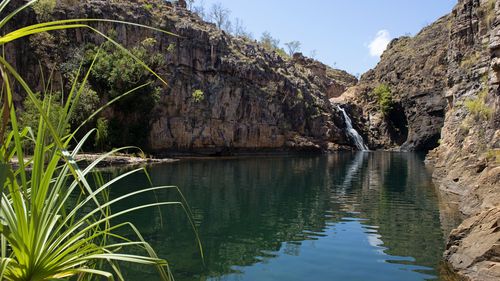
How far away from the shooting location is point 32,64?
165ft

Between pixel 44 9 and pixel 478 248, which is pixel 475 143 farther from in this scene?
pixel 44 9

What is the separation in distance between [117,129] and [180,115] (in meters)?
10.5

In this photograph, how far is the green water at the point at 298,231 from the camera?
1148 cm

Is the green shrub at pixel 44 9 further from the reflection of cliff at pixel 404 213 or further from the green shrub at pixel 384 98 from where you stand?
the green shrub at pixel 384 98

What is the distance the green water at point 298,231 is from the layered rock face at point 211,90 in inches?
1206

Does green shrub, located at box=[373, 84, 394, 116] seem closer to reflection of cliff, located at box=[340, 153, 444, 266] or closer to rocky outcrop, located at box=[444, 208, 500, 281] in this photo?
reflection of cliff, located at box=[340, 153, 444, 266]

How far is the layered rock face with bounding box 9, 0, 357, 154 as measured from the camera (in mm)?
57125

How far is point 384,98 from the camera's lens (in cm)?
8325

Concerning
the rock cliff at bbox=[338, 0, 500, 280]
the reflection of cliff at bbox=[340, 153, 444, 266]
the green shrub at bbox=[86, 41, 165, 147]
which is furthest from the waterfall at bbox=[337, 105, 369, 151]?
the reflection of cliff at bbox=[340, 153, 444, 266]

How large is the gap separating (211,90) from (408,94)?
124ft

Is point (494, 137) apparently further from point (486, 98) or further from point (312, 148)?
point (312, 148)

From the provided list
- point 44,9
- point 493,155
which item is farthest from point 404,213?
point 44,9

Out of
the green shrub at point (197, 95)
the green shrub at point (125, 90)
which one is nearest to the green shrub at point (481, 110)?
the green shrub at point (125, 90)

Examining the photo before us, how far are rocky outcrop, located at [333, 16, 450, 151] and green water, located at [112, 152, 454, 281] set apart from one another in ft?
155
